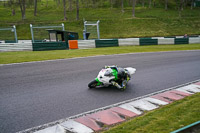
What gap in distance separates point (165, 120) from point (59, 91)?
3.92 m

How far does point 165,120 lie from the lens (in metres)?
4.73

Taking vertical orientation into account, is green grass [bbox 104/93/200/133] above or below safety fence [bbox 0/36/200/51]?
below

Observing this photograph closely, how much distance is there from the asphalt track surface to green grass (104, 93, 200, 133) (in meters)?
1.43

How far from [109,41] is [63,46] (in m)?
5.89

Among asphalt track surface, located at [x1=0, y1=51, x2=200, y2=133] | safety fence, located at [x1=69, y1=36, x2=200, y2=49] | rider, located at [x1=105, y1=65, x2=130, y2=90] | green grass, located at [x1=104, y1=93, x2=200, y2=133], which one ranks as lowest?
green grass, located at [x1=104, y1=93, x2=200, y2=133]

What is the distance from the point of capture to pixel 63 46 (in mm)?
20516

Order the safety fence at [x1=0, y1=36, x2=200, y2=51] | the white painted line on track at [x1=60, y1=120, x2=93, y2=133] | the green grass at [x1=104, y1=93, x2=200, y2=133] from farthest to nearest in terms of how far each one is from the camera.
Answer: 1. the safety fence at [x1=0, y1=36, x2=200, y2=51]
2. the white painted line on track at [x1=60, y1=120, x2=93, y2=133]
3. the green grass at [x1=104, y1=93, x2=200, y2=133]

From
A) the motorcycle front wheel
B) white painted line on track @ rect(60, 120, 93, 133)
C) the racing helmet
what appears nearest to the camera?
white painted line on track @ rect(60, 120, 93, 133)

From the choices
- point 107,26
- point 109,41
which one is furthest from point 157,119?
point 107,26

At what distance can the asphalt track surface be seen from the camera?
5176 mm

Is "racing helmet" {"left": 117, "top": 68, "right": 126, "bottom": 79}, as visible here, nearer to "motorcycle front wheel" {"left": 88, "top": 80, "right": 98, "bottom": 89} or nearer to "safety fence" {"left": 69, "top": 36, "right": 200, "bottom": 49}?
"motorcycle front wheel" {"left": 88, "top": 80, "right": 98, "bottom": 89}

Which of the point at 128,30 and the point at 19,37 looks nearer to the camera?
the point at 19,37

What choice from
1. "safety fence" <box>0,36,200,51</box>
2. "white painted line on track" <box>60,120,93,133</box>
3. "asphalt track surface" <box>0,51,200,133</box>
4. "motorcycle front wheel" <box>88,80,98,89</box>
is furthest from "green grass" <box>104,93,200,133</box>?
"safety fence" <box>0,36,200,51</box>

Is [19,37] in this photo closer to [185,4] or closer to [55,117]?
[55,117]
